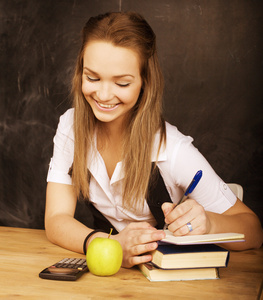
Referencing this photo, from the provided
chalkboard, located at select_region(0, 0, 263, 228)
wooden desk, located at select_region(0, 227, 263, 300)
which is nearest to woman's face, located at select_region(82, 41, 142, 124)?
wooden desk, located at select_region(0, 227, 263, 300)

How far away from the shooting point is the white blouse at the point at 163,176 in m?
1.53

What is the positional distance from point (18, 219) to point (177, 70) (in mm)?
1367

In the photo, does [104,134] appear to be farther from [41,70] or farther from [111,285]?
[41,70]

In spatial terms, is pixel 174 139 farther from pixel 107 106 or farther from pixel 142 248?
pixel 142 248

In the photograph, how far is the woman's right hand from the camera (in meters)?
1.18

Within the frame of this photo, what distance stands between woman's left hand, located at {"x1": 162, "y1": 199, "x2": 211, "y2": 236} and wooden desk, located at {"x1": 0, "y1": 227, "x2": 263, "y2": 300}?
0.45ft

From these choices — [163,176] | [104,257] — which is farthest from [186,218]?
[163,176]

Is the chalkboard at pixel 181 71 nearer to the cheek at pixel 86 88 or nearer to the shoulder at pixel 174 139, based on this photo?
the shoulder at pixel 174 139

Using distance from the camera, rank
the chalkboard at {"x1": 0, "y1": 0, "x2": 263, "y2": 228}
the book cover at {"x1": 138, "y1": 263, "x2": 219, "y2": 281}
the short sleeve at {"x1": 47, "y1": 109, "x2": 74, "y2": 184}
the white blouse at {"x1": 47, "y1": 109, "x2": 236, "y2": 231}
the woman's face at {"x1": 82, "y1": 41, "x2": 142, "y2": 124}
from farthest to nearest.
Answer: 1. the chalkboard at {"x1": 0, "y1": 0, "x2": 263, "y2": 228}
2. the short sleeve at {"x1": 47, "y1": 109, "x2": 74, "y2": 184}
3. the white blouse at {"x1": 47, "y1": 109, "x2": 236, "y2": 231}
4. the woman's face at {"x1": 82, "y1": 41, "x2": 142, "y2": 124}
5. the book cover at {"x1": 138, "y1": 263, "x2": 219, "y2": 281}

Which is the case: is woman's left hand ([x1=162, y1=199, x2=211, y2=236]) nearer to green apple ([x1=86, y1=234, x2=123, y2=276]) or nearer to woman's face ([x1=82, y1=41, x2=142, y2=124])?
green apple ([x1=86, y1=234, x2=123, y2=276])

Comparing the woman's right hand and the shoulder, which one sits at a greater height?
the shoulder

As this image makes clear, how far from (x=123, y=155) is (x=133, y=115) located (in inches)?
5.8

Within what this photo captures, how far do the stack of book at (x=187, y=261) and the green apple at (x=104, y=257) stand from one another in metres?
0.09

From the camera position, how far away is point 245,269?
1290mm
